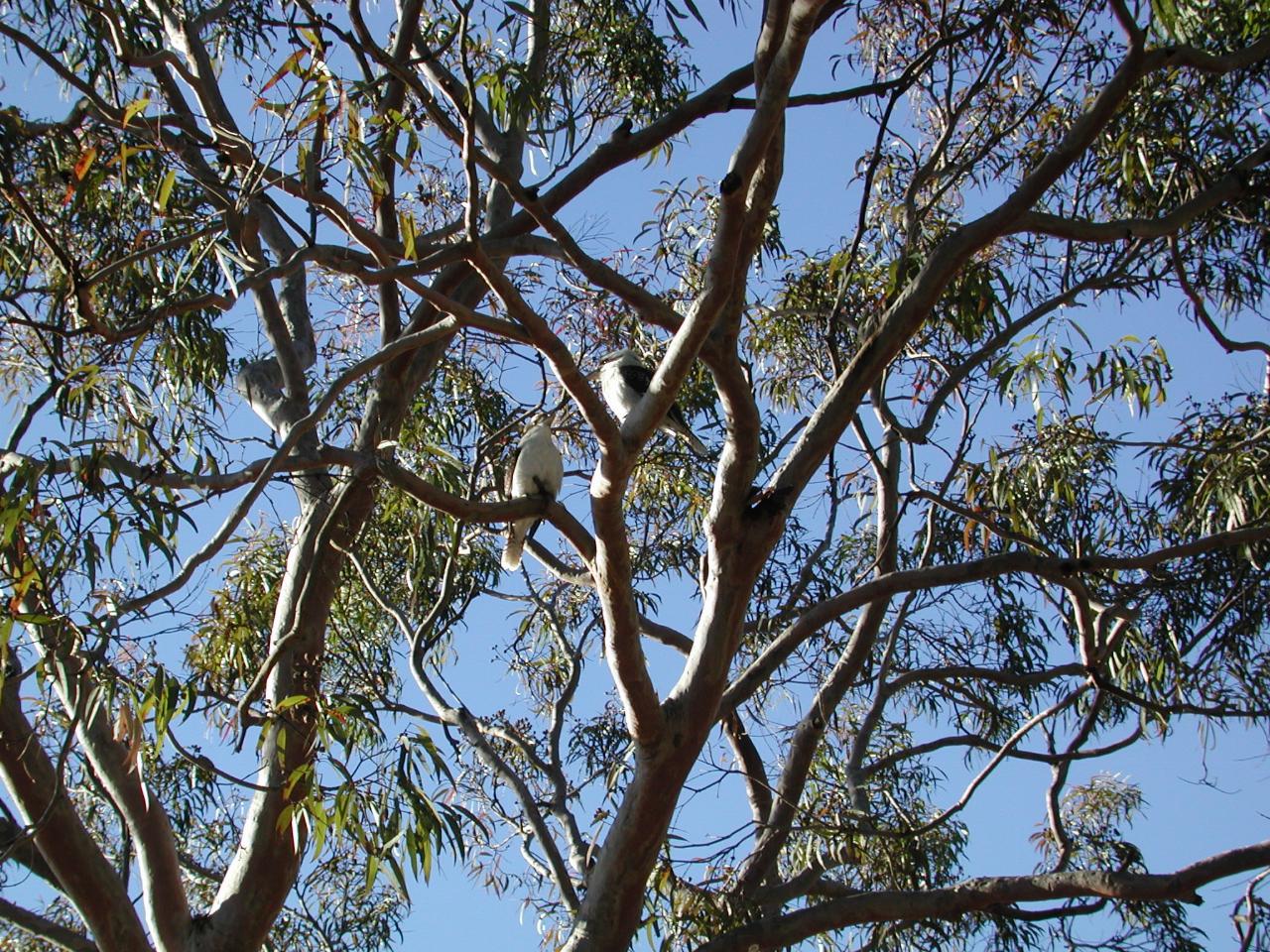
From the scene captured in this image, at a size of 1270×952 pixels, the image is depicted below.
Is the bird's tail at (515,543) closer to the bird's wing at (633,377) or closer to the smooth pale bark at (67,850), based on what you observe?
the bird's wing at (633,377)

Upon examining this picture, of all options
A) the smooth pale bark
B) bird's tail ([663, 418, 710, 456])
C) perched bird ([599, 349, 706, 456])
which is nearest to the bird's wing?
perched bird ([599, 349, 706, 456])

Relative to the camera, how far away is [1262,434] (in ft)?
14.1

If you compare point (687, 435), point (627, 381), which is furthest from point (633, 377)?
point (687, 435)

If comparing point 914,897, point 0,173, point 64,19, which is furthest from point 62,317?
point 914,897

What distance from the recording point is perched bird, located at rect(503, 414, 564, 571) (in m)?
4.89

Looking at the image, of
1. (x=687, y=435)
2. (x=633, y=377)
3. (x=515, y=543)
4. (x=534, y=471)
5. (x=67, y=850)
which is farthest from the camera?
(x=633, y=377)

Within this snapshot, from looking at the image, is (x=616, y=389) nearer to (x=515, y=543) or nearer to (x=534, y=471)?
(x=534, y=471)

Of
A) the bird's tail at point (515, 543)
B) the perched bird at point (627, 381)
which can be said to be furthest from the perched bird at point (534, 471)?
the perched bird at point (627, 381)

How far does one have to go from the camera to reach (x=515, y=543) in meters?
4.79

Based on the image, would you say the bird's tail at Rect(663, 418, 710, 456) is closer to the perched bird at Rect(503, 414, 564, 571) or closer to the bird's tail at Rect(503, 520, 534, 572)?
the perched bird at Rect(503, 414, 564, 571)

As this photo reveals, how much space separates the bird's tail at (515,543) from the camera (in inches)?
186

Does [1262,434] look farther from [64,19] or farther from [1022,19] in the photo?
[64,19]

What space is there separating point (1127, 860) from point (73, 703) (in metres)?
3.46

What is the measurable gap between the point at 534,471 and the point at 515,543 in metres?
0.33
